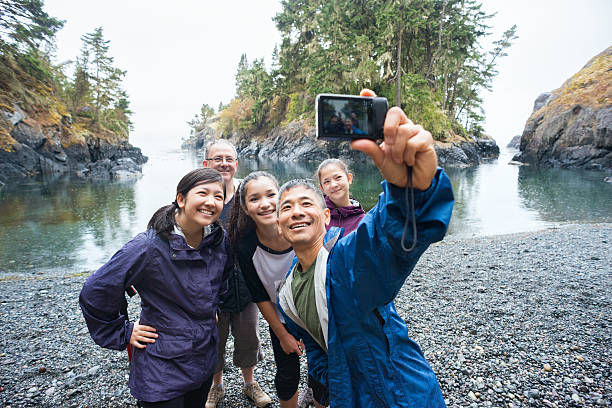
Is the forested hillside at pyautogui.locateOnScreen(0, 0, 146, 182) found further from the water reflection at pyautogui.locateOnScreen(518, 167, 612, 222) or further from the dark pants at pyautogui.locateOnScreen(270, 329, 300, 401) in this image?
the water reflection at pyautogui.locateOnScreen(518, 167, 612, 222)

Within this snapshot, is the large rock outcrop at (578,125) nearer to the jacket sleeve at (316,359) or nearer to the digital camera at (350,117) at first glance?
the jacket sleeve at (316,359)

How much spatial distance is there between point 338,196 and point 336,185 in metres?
0.13

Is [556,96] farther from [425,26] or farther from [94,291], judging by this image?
[94,291]

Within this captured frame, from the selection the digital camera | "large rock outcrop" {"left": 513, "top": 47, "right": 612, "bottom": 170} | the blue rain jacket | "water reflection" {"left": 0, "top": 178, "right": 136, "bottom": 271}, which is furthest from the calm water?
the digital camera

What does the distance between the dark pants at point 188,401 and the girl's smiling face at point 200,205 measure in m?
1.12

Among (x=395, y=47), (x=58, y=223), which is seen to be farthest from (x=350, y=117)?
(x=395, y=47)

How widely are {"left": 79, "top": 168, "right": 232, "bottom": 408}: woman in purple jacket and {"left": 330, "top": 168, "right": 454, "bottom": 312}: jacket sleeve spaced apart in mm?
1097

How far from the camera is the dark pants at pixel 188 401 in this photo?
1.96 m

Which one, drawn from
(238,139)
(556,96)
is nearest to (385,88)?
(556,96)

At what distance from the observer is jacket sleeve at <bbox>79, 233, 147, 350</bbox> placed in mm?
1921

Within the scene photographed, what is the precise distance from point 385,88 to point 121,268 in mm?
32832

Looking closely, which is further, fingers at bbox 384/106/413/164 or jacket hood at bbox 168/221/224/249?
jacket hood at bbox 168/221/224/249

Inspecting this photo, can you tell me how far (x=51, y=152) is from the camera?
3222cm

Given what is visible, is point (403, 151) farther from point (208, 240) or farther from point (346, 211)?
point (346, 211)
